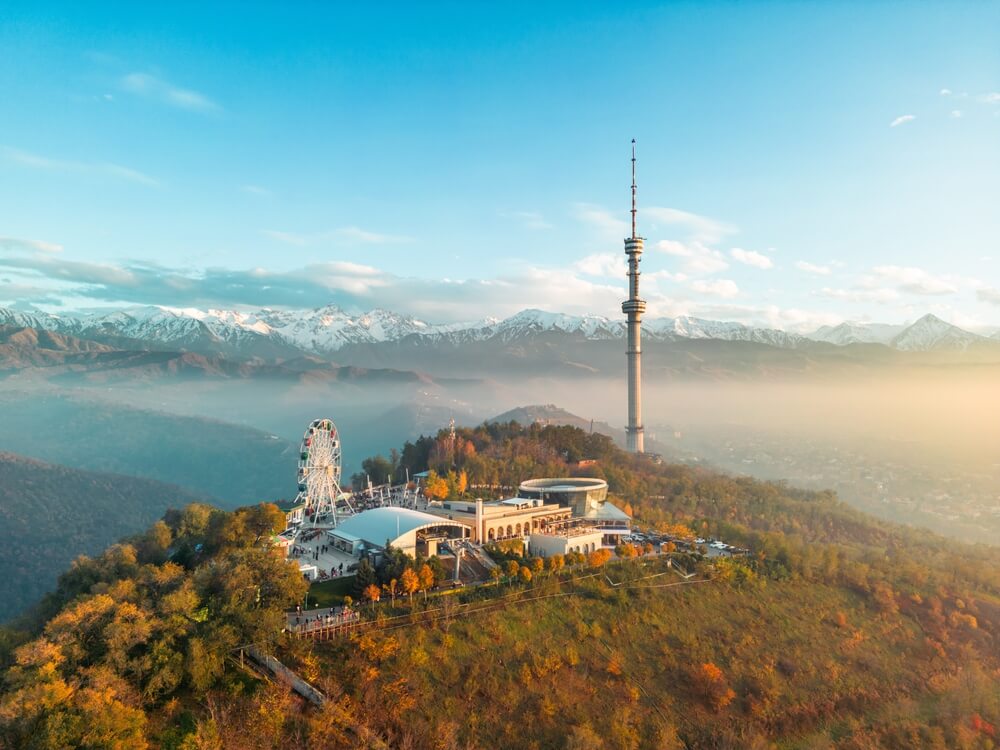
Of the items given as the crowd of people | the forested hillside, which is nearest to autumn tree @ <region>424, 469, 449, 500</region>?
the forested hillside

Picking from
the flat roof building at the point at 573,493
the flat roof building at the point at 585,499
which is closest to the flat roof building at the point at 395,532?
the flat roof building at the point at 573,493

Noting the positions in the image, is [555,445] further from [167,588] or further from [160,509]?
[160,509]

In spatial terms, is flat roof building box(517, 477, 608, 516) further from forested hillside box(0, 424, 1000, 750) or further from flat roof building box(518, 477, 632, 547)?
forested hillside box(0, 424, 1000, 750)

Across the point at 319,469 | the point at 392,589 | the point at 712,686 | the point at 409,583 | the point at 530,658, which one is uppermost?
the point at 319,469

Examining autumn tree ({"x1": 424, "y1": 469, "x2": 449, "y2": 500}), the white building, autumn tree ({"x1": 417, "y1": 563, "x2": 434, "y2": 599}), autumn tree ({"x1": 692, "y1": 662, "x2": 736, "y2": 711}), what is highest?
autumn tree ({"x1": 417, "y1": 563, "x2": 434, "y2": 599})

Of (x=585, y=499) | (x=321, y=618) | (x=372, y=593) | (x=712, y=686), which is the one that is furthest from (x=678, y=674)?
(x=585, y=499)

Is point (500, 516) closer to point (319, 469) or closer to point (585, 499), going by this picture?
point (585, 499)
